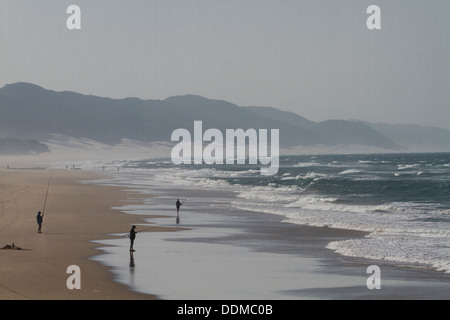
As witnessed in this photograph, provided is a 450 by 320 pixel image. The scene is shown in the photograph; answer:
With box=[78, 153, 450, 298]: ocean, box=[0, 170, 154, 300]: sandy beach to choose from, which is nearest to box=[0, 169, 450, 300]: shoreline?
box=[0, 170, 154, 300]: sandy beach

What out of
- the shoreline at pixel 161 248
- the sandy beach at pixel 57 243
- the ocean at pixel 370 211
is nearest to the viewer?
the sandy beach at pixel 57 243

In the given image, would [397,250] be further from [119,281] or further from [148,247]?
[119,281]

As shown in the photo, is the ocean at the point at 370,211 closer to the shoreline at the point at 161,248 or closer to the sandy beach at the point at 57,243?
the shoreline at the point at 161,248

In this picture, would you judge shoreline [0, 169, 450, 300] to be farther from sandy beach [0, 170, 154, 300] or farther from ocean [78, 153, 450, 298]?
ocean [78, 153, 450, 298]

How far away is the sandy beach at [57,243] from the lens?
1524cm

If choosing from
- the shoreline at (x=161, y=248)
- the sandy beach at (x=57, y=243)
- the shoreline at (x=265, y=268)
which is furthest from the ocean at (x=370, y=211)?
the sandy beach at (x=57, y=243)

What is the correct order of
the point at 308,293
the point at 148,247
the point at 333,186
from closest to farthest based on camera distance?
1. the point at 308,293
2. the point at 148,247
3. the point at 333,186

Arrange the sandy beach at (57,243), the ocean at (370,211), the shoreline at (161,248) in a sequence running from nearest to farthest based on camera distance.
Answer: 1. the sandy beach at (57,243)
2. the shoreline at (161,248)
3. the ocean at (370,211)

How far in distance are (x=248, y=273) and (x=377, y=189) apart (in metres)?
38.6

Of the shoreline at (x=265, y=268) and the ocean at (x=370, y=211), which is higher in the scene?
the shoreline at (x=265, y=268)

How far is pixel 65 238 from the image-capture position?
24.1 m

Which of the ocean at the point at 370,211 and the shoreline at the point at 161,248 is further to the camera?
the ocean at the point at 370,211
